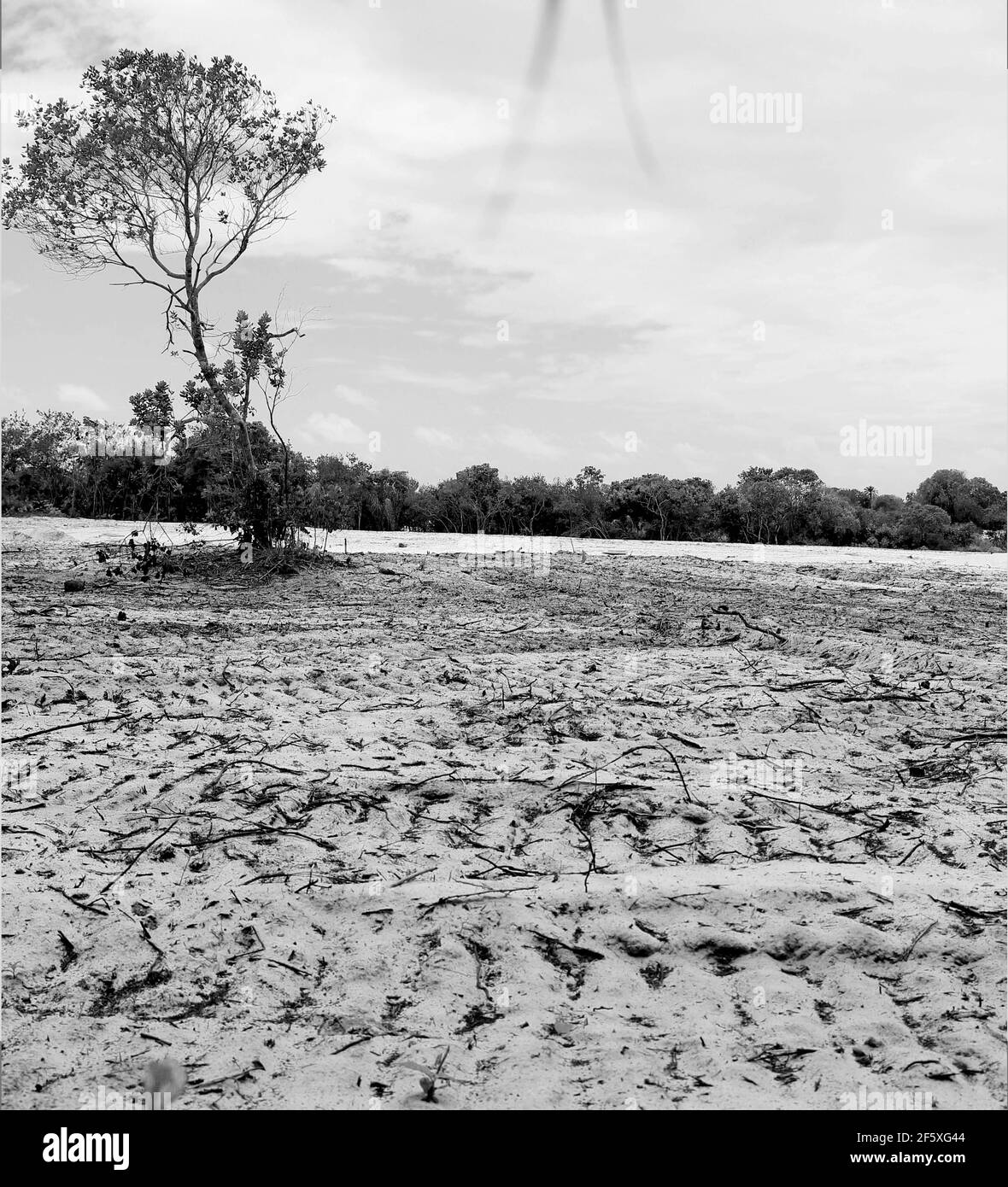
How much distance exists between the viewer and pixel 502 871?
293 centimetres

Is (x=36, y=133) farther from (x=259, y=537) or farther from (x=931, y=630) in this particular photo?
(x=931, y=630)

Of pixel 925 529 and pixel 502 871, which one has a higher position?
pixel 925 529

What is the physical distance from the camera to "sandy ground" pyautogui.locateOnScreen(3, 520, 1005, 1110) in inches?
82.8

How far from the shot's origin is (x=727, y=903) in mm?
2707

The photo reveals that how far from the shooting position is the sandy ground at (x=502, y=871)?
210cm
